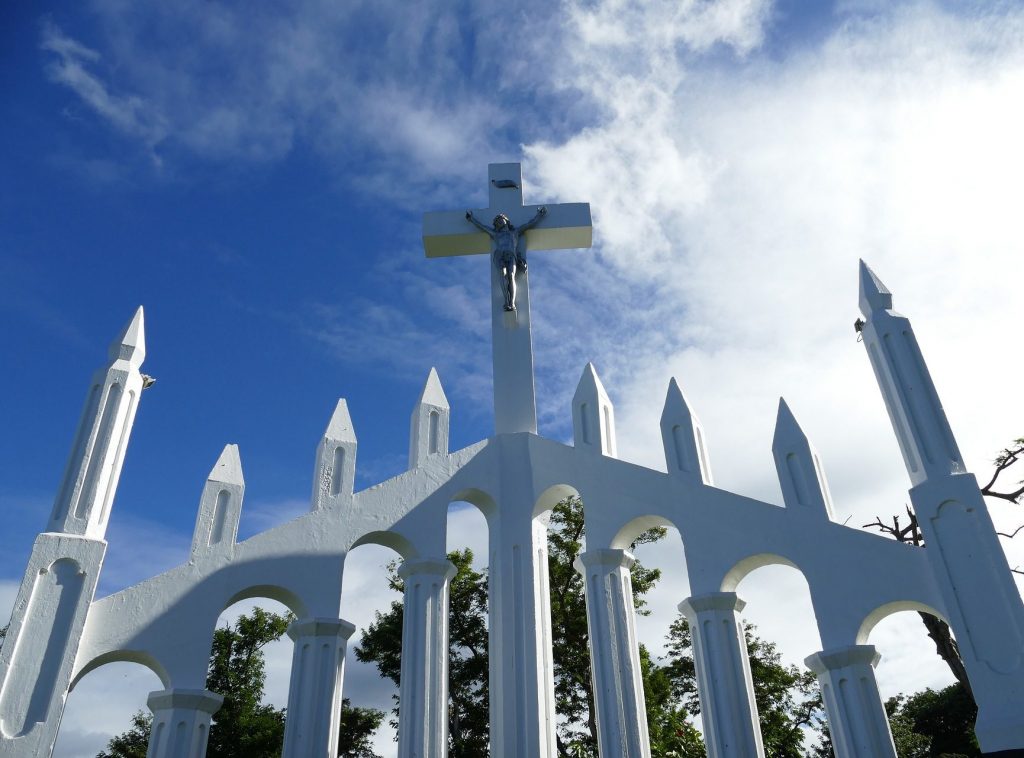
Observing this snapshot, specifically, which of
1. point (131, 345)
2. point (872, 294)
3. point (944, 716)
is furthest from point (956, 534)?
point (944, 716)

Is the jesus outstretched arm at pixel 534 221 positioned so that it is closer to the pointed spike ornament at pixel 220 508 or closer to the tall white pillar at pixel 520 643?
the tall white pillar at pixel 520 643

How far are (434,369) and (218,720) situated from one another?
41.7 ft

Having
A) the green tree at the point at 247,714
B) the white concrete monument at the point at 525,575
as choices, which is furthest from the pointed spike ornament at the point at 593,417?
the green tree at the point at 247,714

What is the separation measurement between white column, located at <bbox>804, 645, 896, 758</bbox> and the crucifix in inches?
173

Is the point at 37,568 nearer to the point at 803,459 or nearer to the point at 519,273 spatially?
the point at 519,273

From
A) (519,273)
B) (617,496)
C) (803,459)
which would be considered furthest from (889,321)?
(519,273)

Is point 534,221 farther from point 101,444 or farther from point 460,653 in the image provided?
point 460,653

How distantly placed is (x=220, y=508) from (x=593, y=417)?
4.15m

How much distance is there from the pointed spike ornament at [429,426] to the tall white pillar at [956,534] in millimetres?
4634

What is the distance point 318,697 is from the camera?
7.82 m

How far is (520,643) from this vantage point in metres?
8.49

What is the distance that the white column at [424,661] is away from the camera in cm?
786

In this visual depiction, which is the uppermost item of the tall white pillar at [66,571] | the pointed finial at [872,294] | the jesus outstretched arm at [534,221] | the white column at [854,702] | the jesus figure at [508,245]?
the jesus outstretched arm at [534,221]

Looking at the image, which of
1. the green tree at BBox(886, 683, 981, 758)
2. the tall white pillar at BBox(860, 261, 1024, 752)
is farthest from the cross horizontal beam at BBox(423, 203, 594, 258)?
the green tree at BBox(886, 683, 981, 758)
